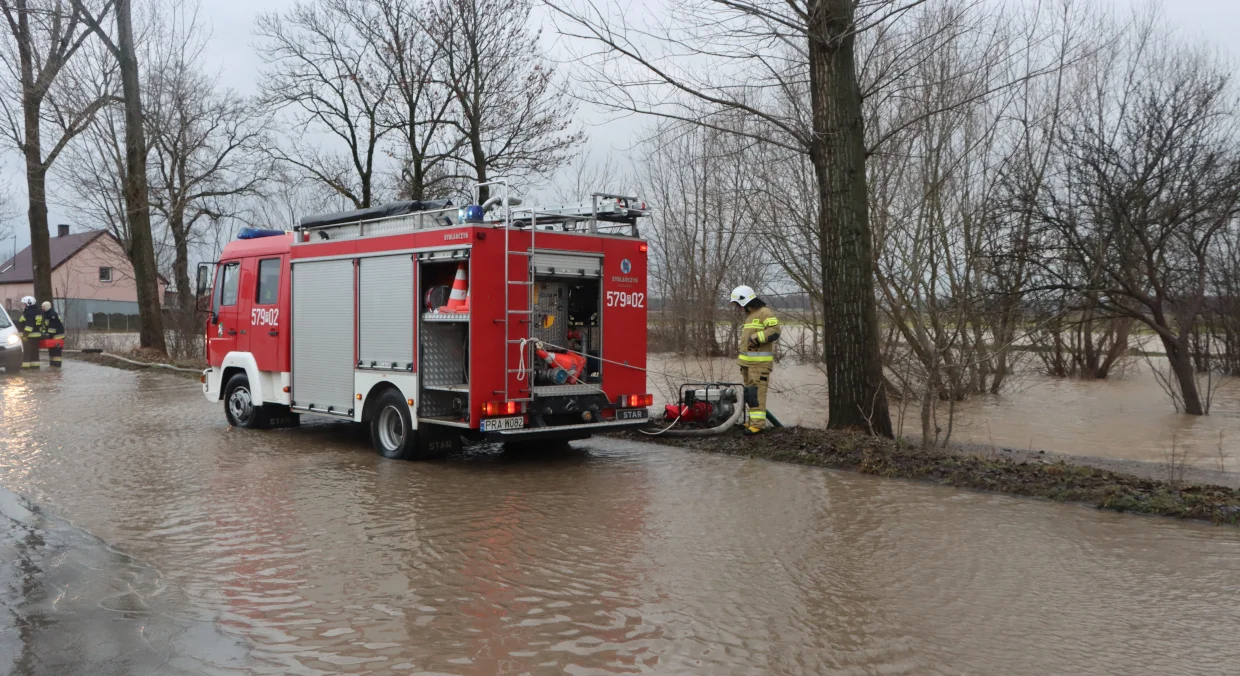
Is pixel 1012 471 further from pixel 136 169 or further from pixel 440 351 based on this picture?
pixel 136 169

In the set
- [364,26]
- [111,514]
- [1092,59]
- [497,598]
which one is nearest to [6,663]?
[497,598]

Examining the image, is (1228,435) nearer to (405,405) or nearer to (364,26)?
(405,405)

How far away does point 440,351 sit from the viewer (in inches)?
381

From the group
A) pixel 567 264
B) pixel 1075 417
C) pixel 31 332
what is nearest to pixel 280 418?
pixel 567 264

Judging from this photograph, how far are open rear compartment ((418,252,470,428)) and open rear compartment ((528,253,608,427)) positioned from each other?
0.73 metres

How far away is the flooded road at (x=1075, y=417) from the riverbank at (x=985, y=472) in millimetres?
1608

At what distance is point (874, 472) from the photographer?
898cm

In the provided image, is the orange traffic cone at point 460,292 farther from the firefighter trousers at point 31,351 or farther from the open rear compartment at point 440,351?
the firefighter trousers at point 31,351

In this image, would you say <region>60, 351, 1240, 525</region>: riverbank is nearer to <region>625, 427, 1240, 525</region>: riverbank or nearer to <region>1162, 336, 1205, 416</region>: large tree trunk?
<region>625, 427, 1240, 525</region>: riverbank

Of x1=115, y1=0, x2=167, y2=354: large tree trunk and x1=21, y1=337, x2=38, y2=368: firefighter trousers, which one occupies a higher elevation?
x1=115, y1=0, x2=167, y2=354: large tree trunk

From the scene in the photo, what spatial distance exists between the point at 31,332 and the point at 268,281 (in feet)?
48.1

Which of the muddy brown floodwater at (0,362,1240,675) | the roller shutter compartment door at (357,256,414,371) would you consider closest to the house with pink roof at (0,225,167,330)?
the roller shutter compartment door at (357,256,414,371)

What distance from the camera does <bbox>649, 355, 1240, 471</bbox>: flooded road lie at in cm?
1275

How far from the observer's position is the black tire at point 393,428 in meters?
9.73
